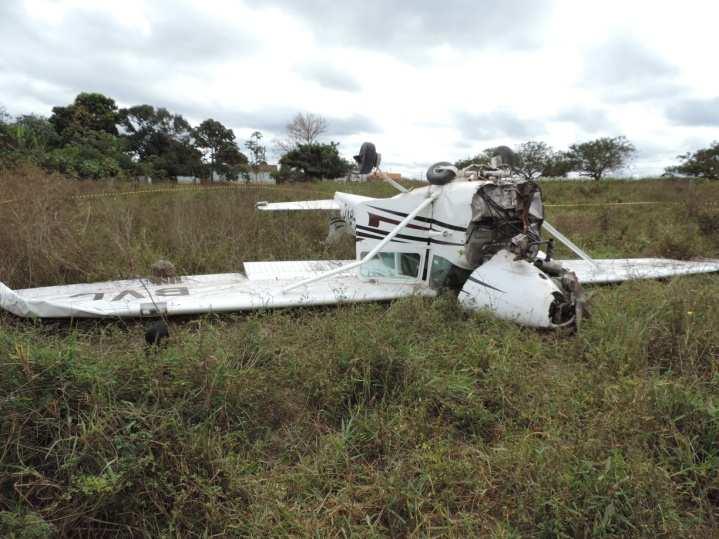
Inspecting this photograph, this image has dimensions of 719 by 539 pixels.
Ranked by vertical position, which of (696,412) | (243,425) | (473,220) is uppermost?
(473,220)

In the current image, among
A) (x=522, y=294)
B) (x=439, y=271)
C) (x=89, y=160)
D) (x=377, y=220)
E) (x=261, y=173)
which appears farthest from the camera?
(x=261, y=173)

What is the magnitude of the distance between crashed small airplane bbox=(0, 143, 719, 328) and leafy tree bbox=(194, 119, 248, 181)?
45058 millimetres

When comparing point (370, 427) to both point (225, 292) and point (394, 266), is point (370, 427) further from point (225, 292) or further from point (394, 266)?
point (394, 266)

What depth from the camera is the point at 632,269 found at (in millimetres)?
5992

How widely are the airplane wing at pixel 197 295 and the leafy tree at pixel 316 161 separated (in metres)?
43.1

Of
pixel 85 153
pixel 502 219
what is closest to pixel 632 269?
pixel 502 219

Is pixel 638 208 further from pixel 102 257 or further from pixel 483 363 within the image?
pixel 102 257

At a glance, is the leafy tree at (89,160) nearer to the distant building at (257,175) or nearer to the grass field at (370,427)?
the distant building at (257,175)

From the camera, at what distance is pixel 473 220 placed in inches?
172

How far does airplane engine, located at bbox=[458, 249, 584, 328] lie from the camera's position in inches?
144

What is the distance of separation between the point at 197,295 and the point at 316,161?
1794 inches

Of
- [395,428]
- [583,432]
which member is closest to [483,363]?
[583,432]

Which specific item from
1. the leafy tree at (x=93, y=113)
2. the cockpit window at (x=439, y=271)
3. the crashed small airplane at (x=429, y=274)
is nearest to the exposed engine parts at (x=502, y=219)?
the crashed small airplane at (x=429, y=274)

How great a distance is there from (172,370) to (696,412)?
3142 mm
